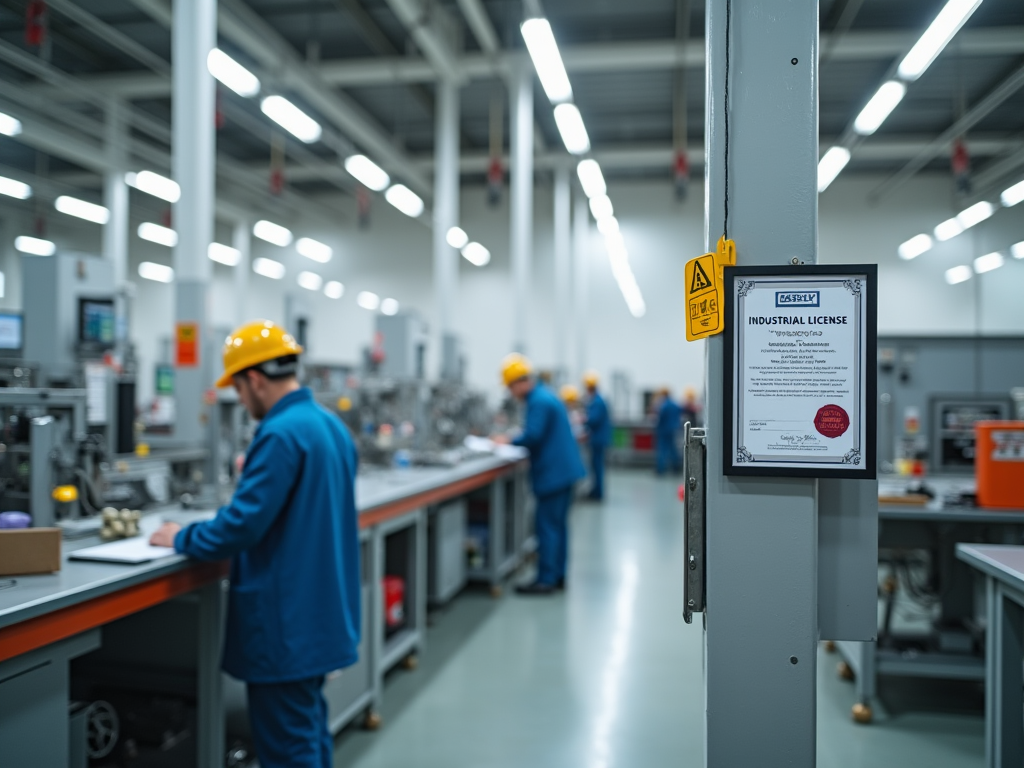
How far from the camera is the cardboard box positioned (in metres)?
1.82

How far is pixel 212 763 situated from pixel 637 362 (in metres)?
12.2

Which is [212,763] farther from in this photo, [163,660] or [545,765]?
[545,765]

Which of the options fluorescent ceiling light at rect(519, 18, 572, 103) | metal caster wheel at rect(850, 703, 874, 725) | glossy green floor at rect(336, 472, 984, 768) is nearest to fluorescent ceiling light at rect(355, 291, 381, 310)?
fluorescent ceiling light at rect(519, 18, 572, 103)

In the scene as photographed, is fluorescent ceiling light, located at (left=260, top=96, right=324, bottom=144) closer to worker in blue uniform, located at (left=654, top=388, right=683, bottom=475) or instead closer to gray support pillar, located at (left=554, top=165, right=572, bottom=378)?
gray support pillar, located at (left=554, top=165, right=572, bottom=378)

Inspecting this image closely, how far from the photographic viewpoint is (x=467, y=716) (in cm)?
311

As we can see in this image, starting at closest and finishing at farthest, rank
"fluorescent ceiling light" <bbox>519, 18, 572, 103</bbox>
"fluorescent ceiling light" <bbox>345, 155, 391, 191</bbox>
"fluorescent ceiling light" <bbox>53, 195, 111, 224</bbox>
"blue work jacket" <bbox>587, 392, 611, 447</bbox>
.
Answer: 1. "fluorescent ceiling light" <bbox>519, 18, 572, 103</bbox>
2. "fluorescent ceiling light" <bbox>345, 155, 391, 191</bbox>
3. "blue work jacket" <bbox>587, 392, 611, 447</bbox>
4. "fluorescent ceiling light" <bbox>53, 195, 111, 224</bbox>

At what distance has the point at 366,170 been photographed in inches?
281

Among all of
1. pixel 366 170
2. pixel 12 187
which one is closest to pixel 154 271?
pixel 12 187

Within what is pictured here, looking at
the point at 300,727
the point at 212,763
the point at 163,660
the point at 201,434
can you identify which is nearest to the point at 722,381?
the point at 300,727

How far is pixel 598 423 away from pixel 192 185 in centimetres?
631

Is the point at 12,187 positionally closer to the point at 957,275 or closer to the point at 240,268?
the point at 240,268

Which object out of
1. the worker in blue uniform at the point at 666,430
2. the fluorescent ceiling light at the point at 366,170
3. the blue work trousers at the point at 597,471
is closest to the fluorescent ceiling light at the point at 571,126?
the fluorescent ceiling light at the point at 366,170

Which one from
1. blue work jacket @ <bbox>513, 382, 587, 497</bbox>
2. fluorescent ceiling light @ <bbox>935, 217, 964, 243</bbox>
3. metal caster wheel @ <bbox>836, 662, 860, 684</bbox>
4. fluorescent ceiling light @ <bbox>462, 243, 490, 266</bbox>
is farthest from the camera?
fluorescent ceiling light @ <bbox>462, 243, 490, 266</bbox>

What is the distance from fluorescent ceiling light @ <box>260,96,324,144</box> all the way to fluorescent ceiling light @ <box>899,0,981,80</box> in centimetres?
417
